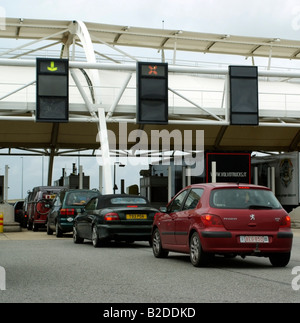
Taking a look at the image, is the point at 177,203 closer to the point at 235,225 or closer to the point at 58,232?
the point at 235,225

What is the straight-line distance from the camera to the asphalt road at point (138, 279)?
8.40 metres

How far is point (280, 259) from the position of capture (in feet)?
41.3

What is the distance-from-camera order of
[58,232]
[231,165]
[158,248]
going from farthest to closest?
[231,165], [58,232], [158,248]

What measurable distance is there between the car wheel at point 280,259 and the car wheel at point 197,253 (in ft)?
4.15

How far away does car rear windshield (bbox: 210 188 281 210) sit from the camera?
12352mm

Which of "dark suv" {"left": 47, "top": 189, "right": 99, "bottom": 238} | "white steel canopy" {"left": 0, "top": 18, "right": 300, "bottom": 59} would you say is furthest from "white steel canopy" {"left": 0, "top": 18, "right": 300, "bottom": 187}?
"dark suv" {"left": 47, "top": 189, "right": 99, "bottom": 238}

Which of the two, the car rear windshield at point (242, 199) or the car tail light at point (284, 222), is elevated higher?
the car rear windshield at point (242, 199)

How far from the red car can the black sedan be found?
4.85m

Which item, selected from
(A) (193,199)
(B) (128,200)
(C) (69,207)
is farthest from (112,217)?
(C) (69,207)

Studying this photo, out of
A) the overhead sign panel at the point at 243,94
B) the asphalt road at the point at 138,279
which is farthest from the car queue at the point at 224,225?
the overhead sign panel at the point at 243,94

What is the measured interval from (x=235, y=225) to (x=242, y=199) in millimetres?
604

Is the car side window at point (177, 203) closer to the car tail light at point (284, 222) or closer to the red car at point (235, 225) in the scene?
the red car at point (235, 225)

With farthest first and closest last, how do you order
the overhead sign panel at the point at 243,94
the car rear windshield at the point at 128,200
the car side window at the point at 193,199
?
the overhead sign panel at the point at 243,94 < the car rear windshield at the point at 128,200 < the car side window at the point at 193,199
